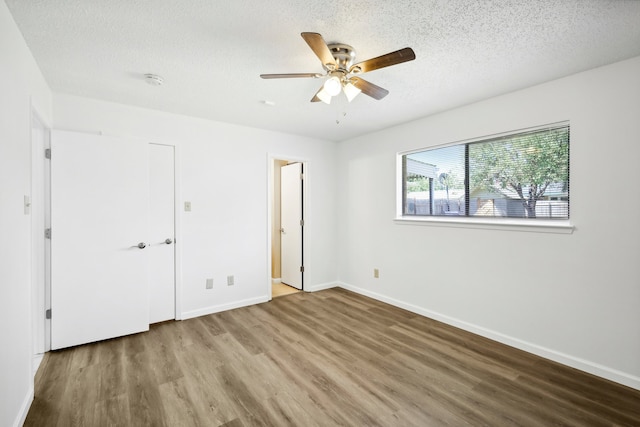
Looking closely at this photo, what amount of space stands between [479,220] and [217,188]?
3151 mm

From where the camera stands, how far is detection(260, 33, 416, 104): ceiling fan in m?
1.72

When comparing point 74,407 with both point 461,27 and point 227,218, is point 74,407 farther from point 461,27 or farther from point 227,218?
point 461,27

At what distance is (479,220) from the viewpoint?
3.16 meters

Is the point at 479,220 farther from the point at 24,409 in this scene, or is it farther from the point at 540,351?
the point at 24,409

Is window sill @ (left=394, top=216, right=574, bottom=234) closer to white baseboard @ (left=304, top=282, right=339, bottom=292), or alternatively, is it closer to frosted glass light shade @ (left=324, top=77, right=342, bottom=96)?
white baseboard @ (left=304, top=282, right=339, bottom=292)

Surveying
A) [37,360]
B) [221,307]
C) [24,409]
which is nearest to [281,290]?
[221,307]

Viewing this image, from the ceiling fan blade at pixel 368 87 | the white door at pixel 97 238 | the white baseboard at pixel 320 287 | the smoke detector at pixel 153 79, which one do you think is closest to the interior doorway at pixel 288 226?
the white baseboard at pixel 320 287

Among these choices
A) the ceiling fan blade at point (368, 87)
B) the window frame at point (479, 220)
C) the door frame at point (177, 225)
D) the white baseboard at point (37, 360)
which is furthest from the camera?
the door frame at point (177, 225)

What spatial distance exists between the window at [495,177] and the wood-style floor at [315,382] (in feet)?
4.56

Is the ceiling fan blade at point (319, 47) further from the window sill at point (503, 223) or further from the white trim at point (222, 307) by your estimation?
the white trim at point (222, 307)

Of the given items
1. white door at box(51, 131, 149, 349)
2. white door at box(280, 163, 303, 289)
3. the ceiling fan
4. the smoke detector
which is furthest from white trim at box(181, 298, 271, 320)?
Result: the ceiling fan

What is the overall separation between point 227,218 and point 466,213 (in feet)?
9.72

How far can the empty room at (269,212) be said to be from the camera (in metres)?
1.83

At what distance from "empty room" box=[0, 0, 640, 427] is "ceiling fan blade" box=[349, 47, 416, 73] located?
0.06 ft
